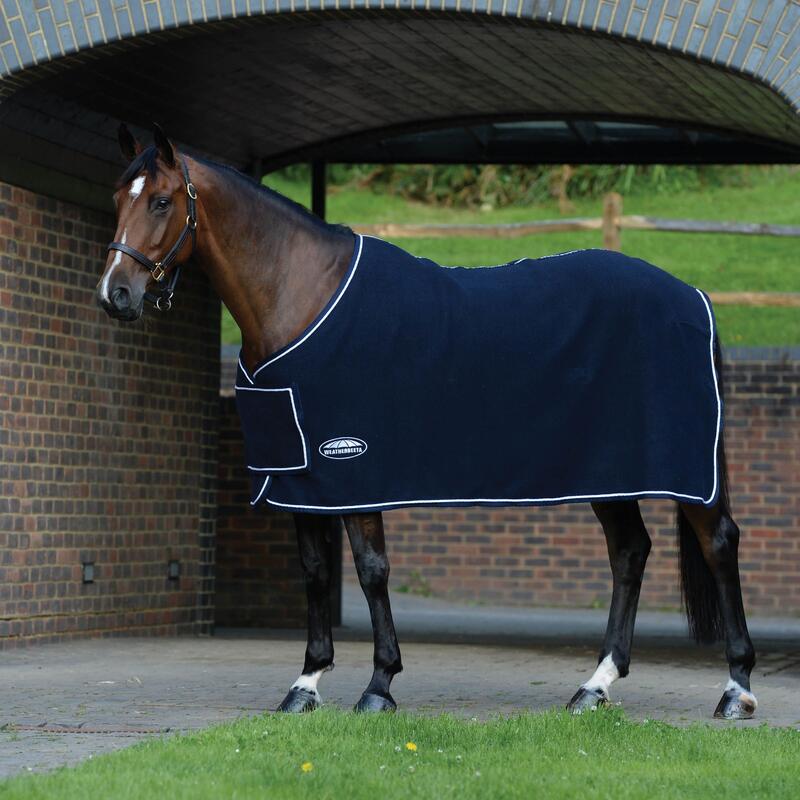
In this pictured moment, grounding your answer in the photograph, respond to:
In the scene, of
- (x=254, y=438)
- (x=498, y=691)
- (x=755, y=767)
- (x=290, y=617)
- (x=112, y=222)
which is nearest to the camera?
(x=755, y=767)

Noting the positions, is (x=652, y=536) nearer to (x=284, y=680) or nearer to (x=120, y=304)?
(x=284, y=680)

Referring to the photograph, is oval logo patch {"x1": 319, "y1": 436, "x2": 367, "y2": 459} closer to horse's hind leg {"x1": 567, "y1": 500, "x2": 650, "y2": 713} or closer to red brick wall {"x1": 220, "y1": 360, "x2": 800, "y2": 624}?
horse's hind leg {"x1": 567, "y1": 500, "x2": 650, "y2": 713}

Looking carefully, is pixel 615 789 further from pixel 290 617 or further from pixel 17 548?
pixel 290 617

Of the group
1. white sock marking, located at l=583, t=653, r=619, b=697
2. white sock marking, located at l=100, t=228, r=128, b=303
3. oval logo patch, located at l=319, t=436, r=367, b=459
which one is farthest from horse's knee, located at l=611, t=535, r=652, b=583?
white sock marking, located at l=100, t=228, r=128, b=303

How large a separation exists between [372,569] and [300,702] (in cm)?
61

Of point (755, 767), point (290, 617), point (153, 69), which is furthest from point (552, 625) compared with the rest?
point (755, 767)

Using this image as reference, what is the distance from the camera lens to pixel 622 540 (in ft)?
22.4

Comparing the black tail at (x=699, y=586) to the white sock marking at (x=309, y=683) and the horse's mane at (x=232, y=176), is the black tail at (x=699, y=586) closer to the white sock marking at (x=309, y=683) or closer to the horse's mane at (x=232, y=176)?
the white sock marking at (x=309, y=683)

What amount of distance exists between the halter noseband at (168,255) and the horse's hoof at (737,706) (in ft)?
9.13

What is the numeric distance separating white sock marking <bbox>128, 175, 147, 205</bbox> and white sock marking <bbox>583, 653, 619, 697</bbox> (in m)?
2.69

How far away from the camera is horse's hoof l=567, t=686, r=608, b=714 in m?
6.28

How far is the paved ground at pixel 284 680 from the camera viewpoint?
5.98m

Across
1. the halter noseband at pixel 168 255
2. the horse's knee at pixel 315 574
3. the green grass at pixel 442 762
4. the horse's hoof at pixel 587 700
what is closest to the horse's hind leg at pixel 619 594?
the horse's hoof at pixel 587 700

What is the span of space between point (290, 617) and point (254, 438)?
19.3 ft
